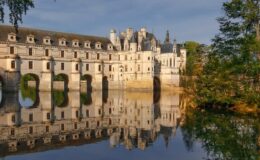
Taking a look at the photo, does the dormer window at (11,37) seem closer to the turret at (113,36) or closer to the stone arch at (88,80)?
the stone arch at (88,80)

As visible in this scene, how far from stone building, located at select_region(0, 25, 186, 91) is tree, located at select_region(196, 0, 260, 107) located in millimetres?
33660

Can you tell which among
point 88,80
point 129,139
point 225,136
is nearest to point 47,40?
point 88,80

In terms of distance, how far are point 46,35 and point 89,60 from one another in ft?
33.8

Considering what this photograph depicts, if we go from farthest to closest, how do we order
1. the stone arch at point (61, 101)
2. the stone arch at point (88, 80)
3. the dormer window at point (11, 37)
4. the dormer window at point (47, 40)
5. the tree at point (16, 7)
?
the stone arch at point (88, 80)
the dormer window at point (47, 40)
the dormer window at point (11, 37)
the stone arch at point (61, 101)
the tree at point (16, 7)

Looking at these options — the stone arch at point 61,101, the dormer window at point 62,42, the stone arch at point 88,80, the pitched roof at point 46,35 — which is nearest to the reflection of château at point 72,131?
the stone arch at point 61,101

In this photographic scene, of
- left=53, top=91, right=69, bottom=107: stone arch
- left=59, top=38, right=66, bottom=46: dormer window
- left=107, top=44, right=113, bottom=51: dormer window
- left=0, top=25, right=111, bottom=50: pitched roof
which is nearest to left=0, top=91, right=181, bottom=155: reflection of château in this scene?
left=53, top=91, right=69, bottom=107: stone arch

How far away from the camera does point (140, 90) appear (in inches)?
2724

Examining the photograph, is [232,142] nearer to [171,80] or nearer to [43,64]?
[43,64]

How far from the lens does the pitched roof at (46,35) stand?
180 ft

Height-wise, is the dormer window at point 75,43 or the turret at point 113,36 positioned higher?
the turret at point 113,36

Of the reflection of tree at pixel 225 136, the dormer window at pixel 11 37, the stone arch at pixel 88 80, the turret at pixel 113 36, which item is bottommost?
the reflection of tree at pixel 225 136

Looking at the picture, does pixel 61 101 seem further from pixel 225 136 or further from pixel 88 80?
pixel 88 80

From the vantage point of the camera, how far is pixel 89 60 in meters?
67.6

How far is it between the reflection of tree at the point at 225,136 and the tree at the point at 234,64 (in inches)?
185
